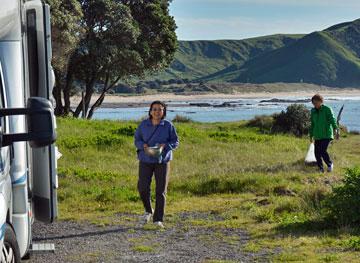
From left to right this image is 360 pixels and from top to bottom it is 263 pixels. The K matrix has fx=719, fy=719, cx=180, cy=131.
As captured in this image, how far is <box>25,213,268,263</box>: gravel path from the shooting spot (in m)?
8.05

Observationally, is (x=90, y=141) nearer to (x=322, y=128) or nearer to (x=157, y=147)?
(x=322, y=128)

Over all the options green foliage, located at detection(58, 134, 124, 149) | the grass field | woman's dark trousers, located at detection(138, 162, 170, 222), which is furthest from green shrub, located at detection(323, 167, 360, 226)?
green foliage, located at detection(58, 134, 124, 149)

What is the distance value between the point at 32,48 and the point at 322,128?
8564 millimetres

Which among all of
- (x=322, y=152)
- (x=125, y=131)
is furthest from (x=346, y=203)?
(x=125, y=131)

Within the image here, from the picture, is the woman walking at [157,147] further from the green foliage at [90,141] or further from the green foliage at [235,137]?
the green foliage at [235,137]

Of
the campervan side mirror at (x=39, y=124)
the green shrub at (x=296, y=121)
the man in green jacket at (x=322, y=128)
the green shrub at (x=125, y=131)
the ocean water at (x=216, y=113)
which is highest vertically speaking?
the campervan side mirror at (x=39, y=124)

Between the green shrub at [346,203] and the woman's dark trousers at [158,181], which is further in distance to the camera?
the woman's dark trousers at [158,181]

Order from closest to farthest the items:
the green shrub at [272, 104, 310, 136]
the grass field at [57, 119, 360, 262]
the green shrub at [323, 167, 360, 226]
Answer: the grass field at [57, 119, 360, 262] → the green shrub at [323, 167, 360, 226] → the green shrub at [272, 104, 310, 136]

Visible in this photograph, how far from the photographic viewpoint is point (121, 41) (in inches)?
1350

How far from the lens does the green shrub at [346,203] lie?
9367 millimetres

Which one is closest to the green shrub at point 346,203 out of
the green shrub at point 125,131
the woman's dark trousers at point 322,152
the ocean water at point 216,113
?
the woman's dark trousers at point 322,152

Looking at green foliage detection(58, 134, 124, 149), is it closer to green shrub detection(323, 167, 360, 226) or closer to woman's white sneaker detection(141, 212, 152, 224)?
woman's white sneaker detection(141, 212, 152, 224)

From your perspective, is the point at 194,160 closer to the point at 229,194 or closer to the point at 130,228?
the point at 229,194

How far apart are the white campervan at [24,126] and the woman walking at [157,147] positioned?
9.81 feet
